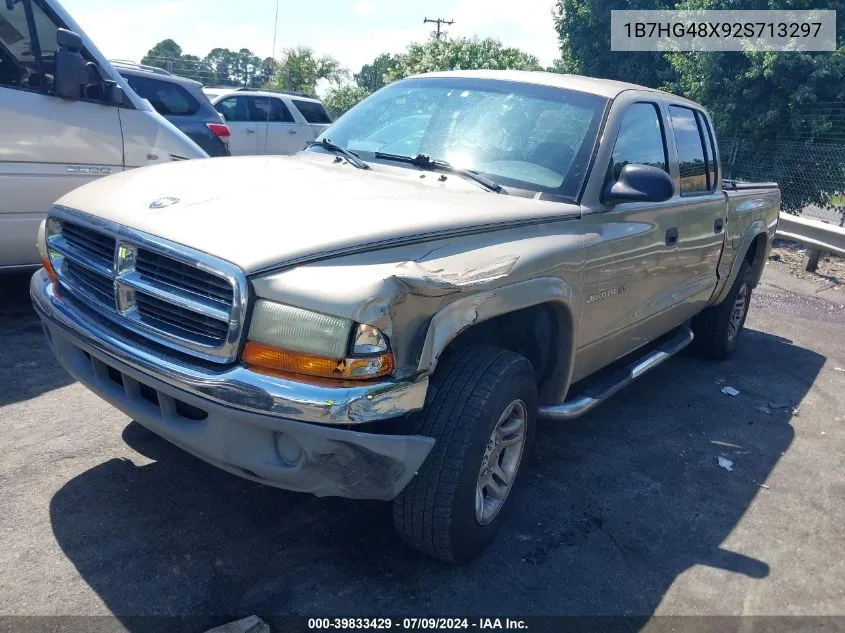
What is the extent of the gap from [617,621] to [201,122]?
841 cm

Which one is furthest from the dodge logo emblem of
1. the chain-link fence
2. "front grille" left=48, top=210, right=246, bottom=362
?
the chain-link fence

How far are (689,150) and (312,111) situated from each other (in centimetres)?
1049

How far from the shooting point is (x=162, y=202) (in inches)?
105

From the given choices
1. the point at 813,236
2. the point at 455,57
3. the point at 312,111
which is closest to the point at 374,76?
the point at 455,57

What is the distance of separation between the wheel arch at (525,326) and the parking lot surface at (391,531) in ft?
2.16

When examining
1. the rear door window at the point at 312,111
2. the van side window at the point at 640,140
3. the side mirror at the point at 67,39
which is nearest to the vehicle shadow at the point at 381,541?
the van side window at the point at 640,140

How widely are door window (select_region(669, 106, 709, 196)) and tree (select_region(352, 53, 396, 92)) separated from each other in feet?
58.5

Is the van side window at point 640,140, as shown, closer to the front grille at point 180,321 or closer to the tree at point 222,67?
the front grille at point 180,321

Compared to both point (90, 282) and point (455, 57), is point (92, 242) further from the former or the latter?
point (455, 57)

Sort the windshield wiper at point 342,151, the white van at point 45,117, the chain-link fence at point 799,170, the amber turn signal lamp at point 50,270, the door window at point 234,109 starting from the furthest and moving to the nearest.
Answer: the door window at point 234,109 → the chain-link fence at point 799,170 → the white van at point 45,117 → the windshield wiper at point 342,151 → the amber turn signal lamp at point 50,270

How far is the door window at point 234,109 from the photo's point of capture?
1273 centimetres

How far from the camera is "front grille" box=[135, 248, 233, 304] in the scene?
2.30 meters

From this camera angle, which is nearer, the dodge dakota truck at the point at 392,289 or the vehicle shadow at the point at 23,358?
the dodge dakota truck at the point at 392,289

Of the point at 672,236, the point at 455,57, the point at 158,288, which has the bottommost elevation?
the point at 158,288
